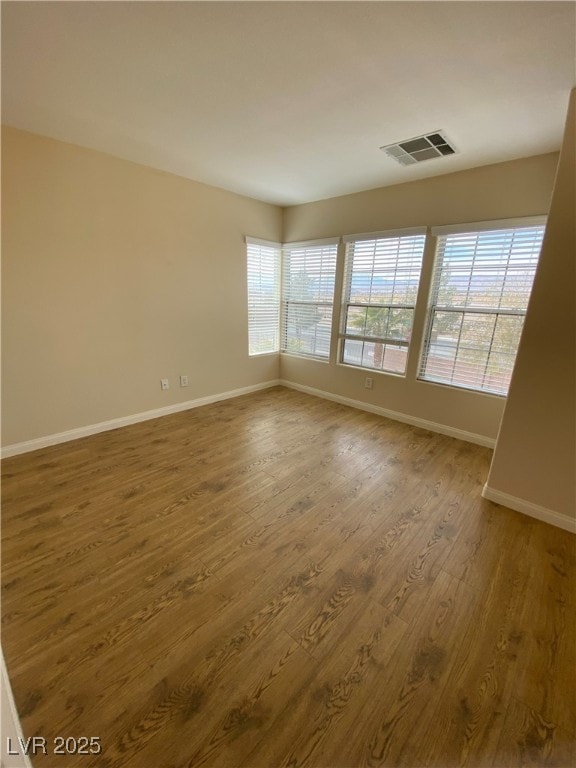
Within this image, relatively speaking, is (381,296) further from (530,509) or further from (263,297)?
(530,509)

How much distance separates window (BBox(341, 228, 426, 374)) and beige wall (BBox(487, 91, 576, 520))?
1451 millimetres

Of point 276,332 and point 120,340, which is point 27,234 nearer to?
point 120,340

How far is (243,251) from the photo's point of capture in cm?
396

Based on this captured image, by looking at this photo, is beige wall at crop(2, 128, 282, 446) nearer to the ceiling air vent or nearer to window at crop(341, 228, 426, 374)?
window at crop(341, 228, 426, 374)

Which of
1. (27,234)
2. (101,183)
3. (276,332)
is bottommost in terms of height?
(276,332)

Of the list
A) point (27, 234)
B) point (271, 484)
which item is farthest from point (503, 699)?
point (27, 234)

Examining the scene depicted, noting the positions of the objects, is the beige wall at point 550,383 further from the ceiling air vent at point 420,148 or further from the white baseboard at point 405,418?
the white baseboard at point 405,418

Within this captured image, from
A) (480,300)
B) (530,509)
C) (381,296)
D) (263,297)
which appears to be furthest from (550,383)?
(263,297)

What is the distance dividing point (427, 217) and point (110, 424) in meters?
3.91

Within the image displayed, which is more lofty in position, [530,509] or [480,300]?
[480,300]

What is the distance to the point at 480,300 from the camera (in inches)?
116

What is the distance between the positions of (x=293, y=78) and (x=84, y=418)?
3176mm

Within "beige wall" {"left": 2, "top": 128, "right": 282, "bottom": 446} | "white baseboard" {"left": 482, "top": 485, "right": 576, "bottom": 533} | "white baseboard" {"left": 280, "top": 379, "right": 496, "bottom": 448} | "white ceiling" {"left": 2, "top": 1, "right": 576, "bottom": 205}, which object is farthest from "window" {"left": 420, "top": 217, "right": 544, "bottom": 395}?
"beige wall" {"left": 2, "top": 128, "right": 282, "bottom": 446}

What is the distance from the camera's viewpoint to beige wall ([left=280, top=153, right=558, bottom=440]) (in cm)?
262
